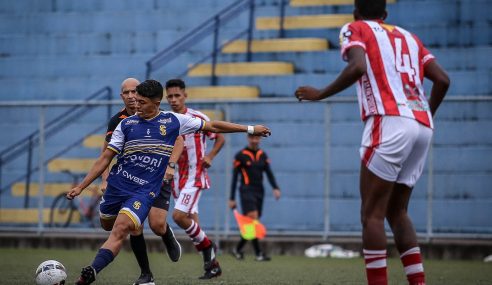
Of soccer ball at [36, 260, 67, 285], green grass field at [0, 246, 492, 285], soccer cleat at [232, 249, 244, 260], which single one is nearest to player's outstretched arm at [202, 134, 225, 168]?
green grass field at [0, 246, 492, 285]

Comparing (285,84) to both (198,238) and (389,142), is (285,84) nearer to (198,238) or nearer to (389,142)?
(198,238)

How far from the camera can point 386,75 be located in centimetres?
715

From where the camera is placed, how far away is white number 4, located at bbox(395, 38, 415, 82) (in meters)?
7.20

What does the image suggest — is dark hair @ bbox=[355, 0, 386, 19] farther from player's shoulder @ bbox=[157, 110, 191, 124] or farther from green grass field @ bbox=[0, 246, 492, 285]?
green grass field @ bbox=[0, 246, 492, 285]

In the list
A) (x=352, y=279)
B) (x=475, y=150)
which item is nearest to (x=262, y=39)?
(x=475, y=150)

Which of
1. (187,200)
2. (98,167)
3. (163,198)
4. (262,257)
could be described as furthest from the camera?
(262,257)

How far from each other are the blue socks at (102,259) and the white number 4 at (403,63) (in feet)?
9.57

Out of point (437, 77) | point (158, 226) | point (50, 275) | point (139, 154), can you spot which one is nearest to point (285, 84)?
point (158, 226)

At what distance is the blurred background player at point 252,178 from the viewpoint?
1681 cm

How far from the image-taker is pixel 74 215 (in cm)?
1820

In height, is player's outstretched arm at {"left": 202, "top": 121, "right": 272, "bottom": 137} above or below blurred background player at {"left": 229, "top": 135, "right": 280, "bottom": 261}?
above

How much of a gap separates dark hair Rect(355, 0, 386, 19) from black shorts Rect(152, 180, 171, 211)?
3734mm

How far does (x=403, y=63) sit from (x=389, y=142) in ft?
1.85

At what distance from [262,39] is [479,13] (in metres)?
4.26
